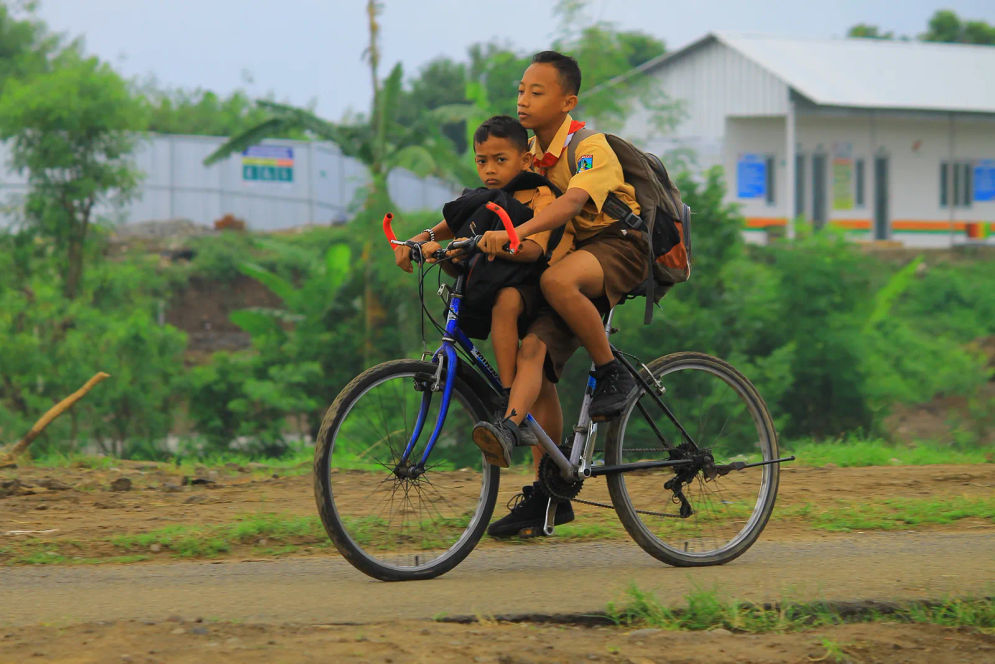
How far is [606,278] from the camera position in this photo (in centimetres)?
464

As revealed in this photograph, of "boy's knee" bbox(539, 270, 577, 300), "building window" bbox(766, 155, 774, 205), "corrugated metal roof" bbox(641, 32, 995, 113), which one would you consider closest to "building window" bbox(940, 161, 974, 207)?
"corrugated metal roof" bbox(641, 32, 995, 113)

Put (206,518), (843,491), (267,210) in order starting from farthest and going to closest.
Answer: (267,210) → (843,491) → (206,518)

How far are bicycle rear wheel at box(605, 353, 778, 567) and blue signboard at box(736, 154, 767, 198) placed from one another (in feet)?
84.5

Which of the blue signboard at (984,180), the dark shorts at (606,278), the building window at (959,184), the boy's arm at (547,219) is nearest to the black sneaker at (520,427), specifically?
the dark shorts at (606,278)

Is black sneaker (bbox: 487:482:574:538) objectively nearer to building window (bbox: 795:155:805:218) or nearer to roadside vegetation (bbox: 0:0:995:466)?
roadside vegetation (bbox: 0:0:995:466)

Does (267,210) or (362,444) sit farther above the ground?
(267,210)

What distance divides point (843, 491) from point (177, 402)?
62.6ft

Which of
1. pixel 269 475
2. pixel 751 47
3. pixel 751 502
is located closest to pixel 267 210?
pixel 751 47

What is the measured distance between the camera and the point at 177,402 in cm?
2391

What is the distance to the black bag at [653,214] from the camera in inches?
182

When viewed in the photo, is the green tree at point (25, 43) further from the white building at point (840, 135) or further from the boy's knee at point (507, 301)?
the boy's knee at point (507, 301)

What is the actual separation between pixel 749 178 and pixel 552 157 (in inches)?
1043

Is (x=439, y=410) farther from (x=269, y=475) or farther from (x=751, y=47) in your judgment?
(x=751, y=47)

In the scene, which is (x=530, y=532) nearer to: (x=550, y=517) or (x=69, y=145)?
(x=550, y=517)
